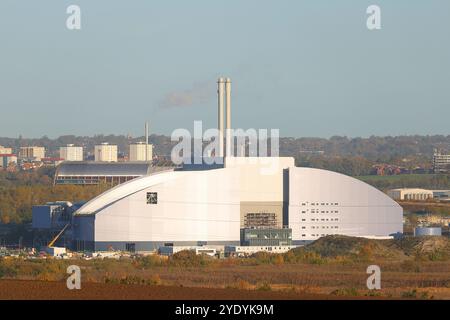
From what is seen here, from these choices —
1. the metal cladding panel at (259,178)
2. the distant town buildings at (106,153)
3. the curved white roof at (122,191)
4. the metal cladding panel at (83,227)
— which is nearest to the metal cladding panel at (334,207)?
the metal cladding panel at (259,178)

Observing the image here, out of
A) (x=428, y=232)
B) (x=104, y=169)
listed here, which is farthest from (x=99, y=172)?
(x=428, y=232)

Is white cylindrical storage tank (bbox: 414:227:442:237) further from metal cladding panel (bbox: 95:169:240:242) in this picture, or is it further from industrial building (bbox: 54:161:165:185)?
industrial building (bbox: 54:161:165:185)

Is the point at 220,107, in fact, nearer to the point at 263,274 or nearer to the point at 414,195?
the point at 263,274

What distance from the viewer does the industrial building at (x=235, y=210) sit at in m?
97.1

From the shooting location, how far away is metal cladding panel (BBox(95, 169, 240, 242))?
96875 mm

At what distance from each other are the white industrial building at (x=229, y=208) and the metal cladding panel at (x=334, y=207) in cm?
7

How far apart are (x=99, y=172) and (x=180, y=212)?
180 ft

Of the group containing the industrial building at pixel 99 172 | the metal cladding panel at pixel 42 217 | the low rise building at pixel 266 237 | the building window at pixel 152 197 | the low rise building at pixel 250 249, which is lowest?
the low rise building at pixel 250 249

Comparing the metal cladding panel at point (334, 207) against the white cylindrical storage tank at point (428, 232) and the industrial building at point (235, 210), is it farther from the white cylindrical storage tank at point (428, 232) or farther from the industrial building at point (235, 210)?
the white cylindrical storage tank at point (428, 232)

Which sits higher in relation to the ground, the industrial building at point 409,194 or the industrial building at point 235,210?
the industrial building at point 409,194

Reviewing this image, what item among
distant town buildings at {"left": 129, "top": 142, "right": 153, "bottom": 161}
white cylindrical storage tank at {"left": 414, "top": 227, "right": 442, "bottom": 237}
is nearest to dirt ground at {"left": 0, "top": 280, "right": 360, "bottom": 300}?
white cylindrical storage tank at {"left": 414, "top": 227, "right": 442, "bottom": 237}

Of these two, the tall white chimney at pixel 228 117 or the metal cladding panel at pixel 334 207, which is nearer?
the metal cladding panel at pixel 334 207

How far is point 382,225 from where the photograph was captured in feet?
340
